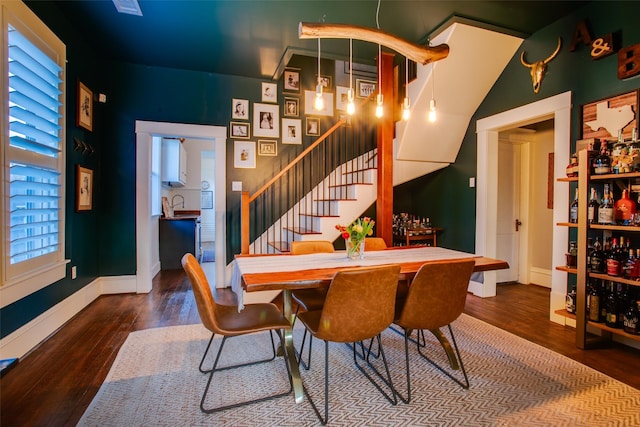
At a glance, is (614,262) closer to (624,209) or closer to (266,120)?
(624,209)

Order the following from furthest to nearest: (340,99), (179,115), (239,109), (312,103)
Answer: (340,99), (312,103), (239,109), (179,115)

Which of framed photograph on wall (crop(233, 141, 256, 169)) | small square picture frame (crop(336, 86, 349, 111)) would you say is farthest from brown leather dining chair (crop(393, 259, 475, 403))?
small square picture frame (crop(336, 86, 349, 111))

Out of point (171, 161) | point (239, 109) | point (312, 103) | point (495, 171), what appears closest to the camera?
point (495, 171)

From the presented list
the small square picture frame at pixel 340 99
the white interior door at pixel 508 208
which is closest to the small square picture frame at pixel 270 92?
the small square picture frame at pixel 340 99

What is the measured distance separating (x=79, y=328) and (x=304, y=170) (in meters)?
3.25

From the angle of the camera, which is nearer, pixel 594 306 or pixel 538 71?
pixel 594 306

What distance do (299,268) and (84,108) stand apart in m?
3.19

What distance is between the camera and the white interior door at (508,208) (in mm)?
4578

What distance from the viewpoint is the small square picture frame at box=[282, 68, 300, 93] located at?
182 inches

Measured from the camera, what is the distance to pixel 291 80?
15.3ft

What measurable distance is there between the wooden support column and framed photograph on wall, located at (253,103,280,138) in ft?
5.55

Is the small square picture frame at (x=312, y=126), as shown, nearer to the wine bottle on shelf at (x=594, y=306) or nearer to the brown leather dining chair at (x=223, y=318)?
the brown leather dining chair at (x=223, y=318)

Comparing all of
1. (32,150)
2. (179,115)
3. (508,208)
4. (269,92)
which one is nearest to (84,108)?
(179,115)

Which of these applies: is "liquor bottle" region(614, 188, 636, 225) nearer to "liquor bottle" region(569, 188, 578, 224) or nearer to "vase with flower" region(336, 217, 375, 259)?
"liquor bottle" region(569, 188, 578, 224)
